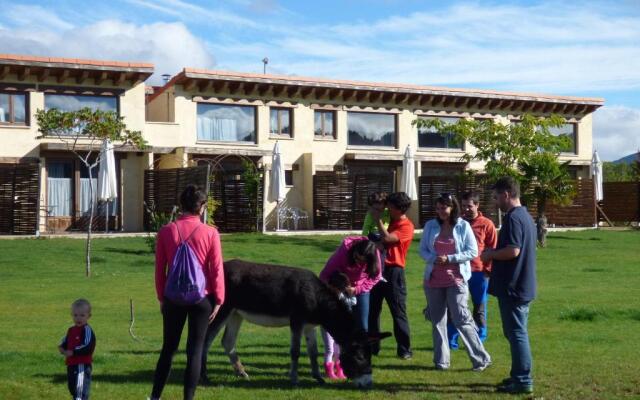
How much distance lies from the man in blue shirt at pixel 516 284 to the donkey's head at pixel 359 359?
1224mm

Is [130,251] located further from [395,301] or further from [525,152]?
[395,301]

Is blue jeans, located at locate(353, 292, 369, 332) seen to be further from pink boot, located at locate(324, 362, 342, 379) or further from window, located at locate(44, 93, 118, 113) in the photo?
window, located at locate(44, 93, 118, 113)

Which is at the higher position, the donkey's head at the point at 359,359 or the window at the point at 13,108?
the window at the point at 13,108

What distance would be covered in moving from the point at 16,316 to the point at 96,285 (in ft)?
13.1

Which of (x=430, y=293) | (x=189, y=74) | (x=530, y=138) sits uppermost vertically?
(x=189, y=74)

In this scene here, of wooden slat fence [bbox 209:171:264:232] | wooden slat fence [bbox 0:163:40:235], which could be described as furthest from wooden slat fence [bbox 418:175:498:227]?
wooden slat fence [bbox 0:163:40:235]

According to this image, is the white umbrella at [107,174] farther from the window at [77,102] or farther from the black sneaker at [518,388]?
the black sneaker at [518,388]

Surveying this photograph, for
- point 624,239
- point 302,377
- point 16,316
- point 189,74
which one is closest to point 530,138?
point 624,239

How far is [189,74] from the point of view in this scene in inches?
1305

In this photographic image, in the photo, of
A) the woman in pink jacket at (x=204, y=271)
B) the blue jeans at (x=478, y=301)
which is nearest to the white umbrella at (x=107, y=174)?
the blue jeans at (x=478, y=301)

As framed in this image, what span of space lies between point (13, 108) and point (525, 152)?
1746cm

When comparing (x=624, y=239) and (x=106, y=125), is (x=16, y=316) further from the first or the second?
(x=624, y=239)

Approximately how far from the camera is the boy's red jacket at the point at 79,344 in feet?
23.0

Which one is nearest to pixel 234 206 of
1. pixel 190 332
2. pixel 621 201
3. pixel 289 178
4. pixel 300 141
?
pixel 289 178
